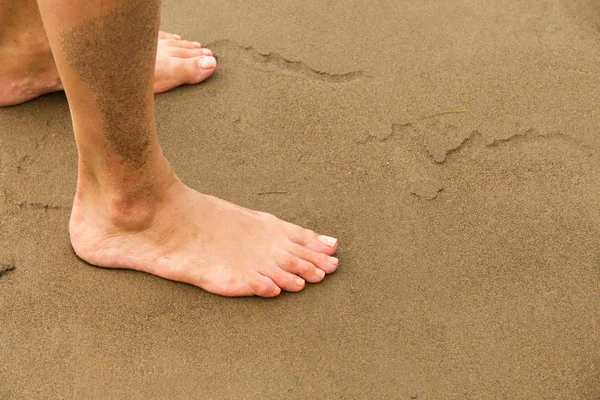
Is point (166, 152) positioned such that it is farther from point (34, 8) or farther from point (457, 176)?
point (457, 176)

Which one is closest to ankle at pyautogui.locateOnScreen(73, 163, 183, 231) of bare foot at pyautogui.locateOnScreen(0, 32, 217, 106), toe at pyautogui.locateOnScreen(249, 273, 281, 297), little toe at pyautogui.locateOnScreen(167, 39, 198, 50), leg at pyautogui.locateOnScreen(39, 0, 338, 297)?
leg at pyautogui.locateOnScreen(39, 0, 338, 297)

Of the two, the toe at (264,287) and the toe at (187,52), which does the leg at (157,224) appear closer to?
the toe at (264,287)

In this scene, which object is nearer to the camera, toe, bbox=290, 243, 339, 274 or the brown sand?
the brown sand

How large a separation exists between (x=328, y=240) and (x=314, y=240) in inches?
1.4

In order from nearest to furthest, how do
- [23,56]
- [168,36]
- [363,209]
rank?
[363,209]
[23,56]
[168,36]

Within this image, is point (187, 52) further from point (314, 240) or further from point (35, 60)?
point (314, 240)

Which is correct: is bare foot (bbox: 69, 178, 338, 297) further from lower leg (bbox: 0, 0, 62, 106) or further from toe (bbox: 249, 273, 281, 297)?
lower leg (bbox: 0, 0, 62, 106)

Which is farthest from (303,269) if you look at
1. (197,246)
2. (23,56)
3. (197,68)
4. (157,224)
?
(23,56)

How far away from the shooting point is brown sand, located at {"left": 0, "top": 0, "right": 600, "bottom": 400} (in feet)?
4.83

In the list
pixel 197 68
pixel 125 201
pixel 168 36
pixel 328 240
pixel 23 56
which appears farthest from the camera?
pixel 168 36

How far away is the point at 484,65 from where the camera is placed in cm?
217

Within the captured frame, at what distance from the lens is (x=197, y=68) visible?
2.09 m

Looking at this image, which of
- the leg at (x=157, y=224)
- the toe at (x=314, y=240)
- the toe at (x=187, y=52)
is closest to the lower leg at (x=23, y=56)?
the toe at (x=187, y=52)

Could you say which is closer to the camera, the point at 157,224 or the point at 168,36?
the point at 157,224
